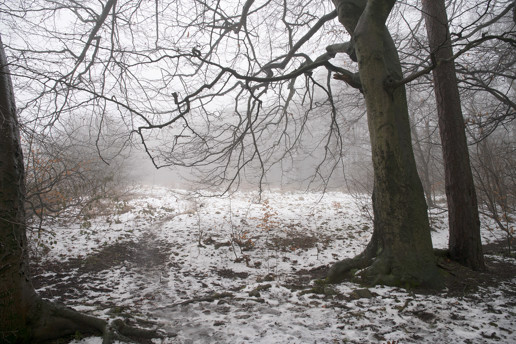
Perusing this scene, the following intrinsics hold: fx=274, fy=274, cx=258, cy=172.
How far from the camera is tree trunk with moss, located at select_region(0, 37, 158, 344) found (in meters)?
2.33

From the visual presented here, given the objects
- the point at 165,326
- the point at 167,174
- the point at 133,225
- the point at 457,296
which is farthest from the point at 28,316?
the point at 167,174

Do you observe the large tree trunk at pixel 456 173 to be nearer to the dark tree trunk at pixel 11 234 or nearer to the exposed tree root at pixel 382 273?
the exposed tree root at pixel 382 273

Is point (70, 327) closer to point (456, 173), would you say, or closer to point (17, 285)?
point (17, 285)

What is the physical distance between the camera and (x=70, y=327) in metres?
2.56

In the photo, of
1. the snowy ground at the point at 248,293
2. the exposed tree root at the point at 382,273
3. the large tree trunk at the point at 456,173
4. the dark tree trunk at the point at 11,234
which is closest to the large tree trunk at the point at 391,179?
the exposed tree root at the point at 382,273

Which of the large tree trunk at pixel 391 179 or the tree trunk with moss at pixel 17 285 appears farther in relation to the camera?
the large tree trunk at pixel 391 179

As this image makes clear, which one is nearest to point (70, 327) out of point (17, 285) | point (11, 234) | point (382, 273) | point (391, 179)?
point (17, 285)

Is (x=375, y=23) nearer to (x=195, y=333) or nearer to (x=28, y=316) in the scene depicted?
(x=195, y=333)

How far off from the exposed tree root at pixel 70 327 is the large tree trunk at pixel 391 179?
279 cm

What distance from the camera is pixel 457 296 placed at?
3025 mm

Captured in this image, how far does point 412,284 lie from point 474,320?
788 mm

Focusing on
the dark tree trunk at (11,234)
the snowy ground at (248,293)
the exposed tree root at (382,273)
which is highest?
the dark tree trunk at (11,234)

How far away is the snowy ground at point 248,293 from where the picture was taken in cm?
251

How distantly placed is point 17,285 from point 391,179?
4018mm
